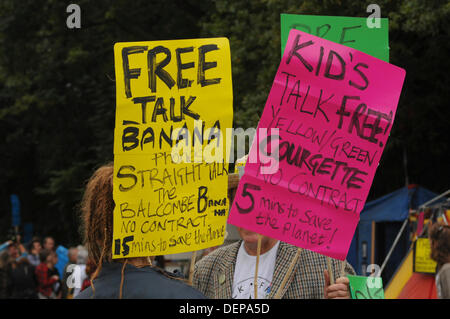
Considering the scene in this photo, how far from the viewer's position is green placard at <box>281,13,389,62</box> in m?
4.02

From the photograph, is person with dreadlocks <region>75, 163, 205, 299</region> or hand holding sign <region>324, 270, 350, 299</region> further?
hand holding sign <region>324, 270, 350, 299</region>

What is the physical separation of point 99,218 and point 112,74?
13869mm

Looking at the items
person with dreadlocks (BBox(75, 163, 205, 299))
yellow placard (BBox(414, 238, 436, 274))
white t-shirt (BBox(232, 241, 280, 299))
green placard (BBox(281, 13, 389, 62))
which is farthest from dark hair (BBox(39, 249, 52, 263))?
person with dreadlocks (BBox(75, 163, 205, 299))

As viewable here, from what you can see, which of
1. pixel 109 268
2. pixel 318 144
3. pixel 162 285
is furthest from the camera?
pixel 318 144

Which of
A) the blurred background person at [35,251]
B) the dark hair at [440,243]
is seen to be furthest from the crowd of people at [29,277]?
the dark hair at [440,243]

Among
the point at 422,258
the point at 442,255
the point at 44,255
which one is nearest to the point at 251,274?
the point at 442,255

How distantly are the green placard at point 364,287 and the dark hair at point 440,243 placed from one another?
2664 millimetres

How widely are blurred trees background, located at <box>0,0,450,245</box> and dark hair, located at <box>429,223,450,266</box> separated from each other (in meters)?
4.34

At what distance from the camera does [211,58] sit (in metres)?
3.61

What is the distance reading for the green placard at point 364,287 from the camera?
11.8 feet

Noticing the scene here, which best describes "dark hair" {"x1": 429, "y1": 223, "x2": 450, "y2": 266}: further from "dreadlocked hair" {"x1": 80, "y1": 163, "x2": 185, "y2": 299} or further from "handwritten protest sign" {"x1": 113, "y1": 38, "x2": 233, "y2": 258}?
"dreadlocked hair" {"x1": 80, "y1": 163, "x2": 185, "y2": 299}

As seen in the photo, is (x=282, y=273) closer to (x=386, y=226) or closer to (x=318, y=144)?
(x=318, y=144)

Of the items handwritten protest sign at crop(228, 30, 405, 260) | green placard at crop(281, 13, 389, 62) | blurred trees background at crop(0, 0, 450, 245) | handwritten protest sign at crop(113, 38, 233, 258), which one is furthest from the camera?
blurred trees background at crop(0, 0, 450, 245)

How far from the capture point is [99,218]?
299 cm
